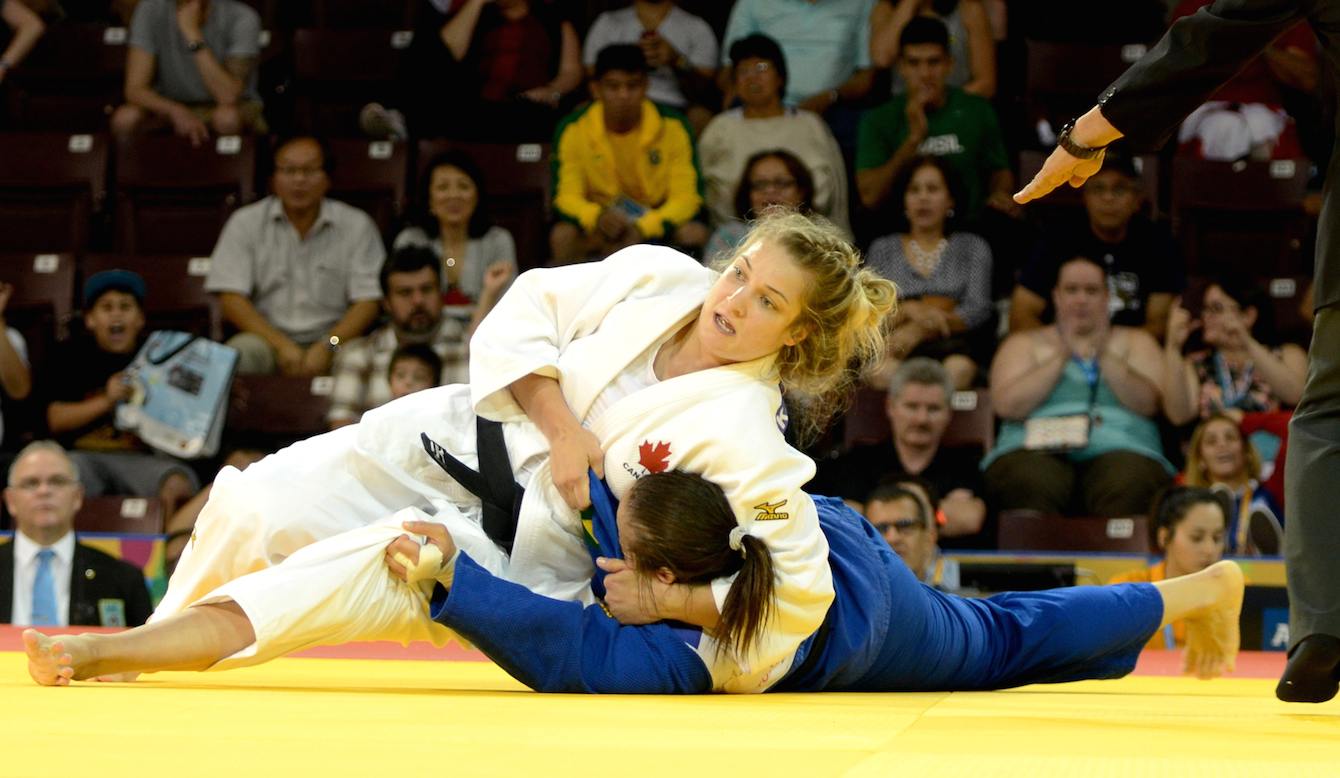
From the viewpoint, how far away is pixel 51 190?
26.6 feet

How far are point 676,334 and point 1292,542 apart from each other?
1171mm

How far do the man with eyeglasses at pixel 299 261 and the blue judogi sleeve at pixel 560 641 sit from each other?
4.83 metres

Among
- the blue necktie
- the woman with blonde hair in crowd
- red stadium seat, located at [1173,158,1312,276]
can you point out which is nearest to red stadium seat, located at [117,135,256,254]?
the blue necktie

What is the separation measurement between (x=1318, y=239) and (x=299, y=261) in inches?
222

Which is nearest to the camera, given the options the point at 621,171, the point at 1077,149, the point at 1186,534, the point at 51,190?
the point at 1077,149

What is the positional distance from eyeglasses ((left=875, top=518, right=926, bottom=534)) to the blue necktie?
110 inches

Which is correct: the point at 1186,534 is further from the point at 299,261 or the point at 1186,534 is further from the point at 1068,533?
the point at 299,261

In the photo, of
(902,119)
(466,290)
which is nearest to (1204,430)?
(902,119)

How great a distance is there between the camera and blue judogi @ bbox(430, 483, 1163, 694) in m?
2.81

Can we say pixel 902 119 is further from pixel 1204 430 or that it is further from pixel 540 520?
pixel 540 520

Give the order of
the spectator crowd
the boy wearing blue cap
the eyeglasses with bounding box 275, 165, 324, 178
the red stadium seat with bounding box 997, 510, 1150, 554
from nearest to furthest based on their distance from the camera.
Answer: the red stadium seat with bounding box 997, 510, 1150, 554
the spectator crowd
the boy wearing blue cap
the eyeglasses with bounding box 275, 165, 324, 178

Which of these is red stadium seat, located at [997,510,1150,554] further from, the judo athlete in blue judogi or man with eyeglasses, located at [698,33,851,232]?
the judo athlete in blue judogi

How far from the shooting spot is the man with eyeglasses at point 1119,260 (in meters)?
6.97

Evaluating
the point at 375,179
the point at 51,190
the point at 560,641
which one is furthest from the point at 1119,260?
the point at 51,190
